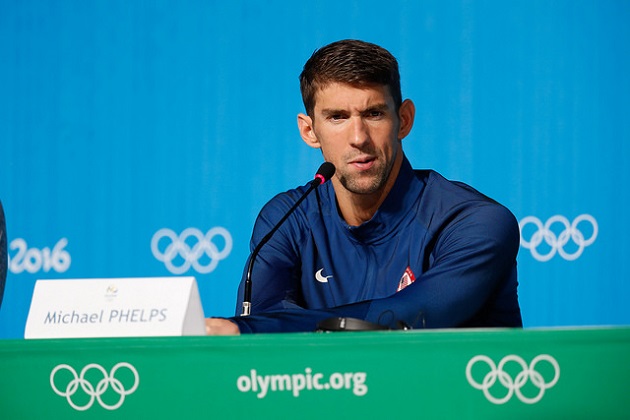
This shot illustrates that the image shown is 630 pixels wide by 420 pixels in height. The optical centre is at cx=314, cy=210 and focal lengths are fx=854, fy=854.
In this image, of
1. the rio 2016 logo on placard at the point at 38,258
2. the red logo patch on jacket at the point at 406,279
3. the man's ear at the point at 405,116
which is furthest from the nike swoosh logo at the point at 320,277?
the rio 2016 logo on placard at the point at 38,258

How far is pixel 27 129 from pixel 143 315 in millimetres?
1902

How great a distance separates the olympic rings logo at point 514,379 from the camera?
35.7 inches

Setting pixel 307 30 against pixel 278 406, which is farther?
pixel 307 30

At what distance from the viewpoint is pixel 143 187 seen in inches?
110

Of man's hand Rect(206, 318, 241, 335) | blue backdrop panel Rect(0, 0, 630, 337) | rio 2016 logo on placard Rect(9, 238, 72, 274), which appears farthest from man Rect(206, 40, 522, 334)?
rio 2016 logo on placard Rect(9, 238, 72, 274)

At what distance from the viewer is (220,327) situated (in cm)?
134

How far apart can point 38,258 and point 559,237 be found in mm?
1653

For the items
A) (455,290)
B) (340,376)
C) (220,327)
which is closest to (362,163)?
(455,290)

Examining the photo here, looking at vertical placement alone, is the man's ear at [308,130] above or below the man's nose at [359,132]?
above

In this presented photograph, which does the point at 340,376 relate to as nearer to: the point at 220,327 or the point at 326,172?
the point at 220,327

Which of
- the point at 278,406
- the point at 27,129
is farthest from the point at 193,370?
the point at 27,129

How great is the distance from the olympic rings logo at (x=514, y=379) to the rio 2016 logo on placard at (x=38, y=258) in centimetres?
208

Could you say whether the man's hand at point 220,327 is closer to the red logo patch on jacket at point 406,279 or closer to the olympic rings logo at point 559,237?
the red logo patch on jacket at point 406,279

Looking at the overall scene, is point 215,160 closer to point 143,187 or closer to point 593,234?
point 143,187
